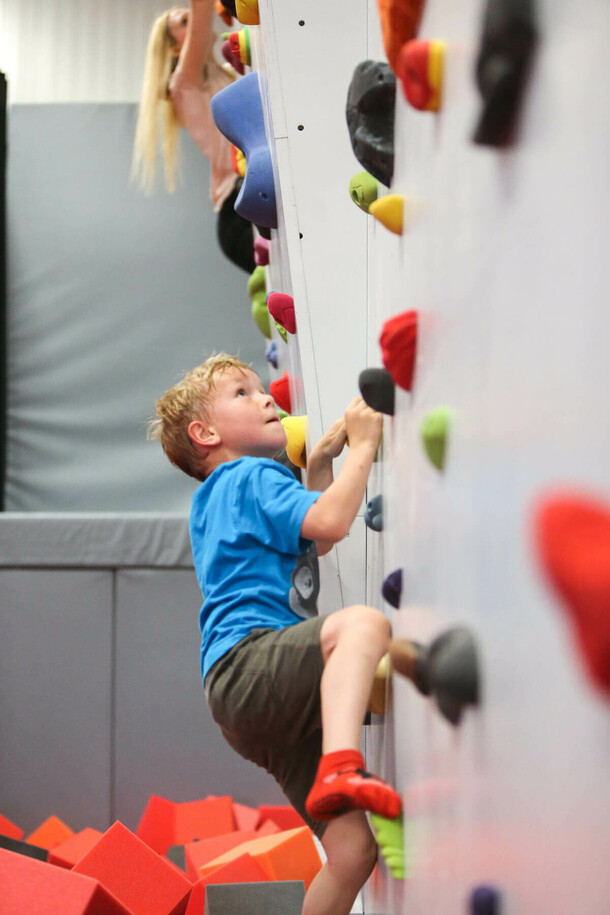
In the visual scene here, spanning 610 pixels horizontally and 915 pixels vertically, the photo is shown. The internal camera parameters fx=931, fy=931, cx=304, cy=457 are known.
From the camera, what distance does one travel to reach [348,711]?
2.52 feet

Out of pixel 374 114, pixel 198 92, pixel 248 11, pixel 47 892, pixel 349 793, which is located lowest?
pixel 47 892

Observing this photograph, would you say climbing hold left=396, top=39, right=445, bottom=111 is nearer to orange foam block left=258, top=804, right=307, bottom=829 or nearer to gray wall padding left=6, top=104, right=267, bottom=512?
orange foam block left=258, top=804, right=307, bottom=829

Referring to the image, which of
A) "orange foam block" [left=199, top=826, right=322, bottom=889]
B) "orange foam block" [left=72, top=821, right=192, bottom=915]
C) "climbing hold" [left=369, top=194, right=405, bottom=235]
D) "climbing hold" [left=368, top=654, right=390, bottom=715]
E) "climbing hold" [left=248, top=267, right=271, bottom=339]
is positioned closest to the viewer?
"climbing hold" [left=369, top=194, right=405, bottom=235]

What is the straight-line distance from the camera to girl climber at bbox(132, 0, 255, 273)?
2.33m

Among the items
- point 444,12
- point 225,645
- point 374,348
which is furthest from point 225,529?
point 444,12

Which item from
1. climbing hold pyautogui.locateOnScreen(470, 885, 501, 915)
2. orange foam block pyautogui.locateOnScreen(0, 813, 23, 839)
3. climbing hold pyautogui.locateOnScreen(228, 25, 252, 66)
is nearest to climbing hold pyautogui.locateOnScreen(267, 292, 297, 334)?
climbing hold pyautogui.locateOnScreen(228, 25, 252, 66)

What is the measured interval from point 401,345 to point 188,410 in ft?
2.04

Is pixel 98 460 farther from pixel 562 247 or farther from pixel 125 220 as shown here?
pixel 562 247

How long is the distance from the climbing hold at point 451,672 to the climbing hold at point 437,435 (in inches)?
4.1

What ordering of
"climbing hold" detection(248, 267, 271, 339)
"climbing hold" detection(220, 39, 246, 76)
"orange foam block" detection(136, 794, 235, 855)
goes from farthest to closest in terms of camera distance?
"orange foam block" detection(136, 794, 235, 855)
"climbing hold" detection(248, 267, 271, 339)
"climbing hold" detection(220, 39, 246, 76)

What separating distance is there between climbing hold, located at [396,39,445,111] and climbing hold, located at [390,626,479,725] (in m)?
0.31

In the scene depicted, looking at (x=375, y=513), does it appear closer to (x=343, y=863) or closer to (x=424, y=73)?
(x=343, y=863)

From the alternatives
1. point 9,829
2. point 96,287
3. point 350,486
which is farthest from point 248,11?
point 96,287

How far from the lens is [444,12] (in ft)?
1.71
